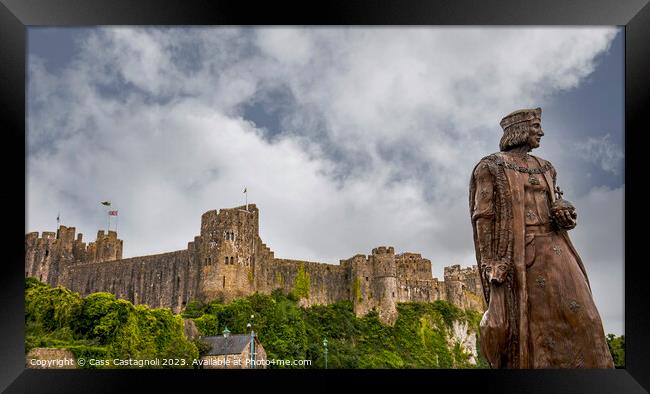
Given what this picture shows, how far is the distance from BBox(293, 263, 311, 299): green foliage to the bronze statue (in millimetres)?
41365

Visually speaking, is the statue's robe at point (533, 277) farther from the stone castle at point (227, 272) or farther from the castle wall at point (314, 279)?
the castle wall at point (314, 279)

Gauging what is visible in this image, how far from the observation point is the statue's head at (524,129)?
5934mm

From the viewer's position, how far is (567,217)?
5.58 m

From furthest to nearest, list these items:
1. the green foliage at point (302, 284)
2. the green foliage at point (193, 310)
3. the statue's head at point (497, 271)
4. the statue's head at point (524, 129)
Result: the green foliage at point (302, 284) → the green foliage at point (193, 310) → the statue's head at point (524, 129) → the statue's head at point (497, 271)

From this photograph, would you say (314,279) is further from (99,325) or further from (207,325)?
(99,325)

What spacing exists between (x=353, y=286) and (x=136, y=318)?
24.2 meters

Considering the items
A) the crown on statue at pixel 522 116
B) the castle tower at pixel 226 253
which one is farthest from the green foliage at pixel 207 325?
the crown on statue at pixel 522 116

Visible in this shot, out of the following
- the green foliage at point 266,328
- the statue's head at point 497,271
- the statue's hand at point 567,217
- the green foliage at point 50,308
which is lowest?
the green foliage at point 266,328

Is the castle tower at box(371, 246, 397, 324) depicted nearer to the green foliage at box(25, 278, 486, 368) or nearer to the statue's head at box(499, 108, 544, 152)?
the green foliage at box(25, 278, 486, 368)

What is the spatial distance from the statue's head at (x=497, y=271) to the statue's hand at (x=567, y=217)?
1.75 feet

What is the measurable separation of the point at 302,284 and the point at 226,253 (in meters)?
7.18

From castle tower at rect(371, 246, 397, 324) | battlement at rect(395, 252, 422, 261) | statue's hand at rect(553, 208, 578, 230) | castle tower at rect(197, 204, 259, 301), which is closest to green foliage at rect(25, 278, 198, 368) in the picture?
castle tower at rect(197, 204, 259, 301)

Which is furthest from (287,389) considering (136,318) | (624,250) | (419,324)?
(419,324)

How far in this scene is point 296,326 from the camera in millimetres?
40844
